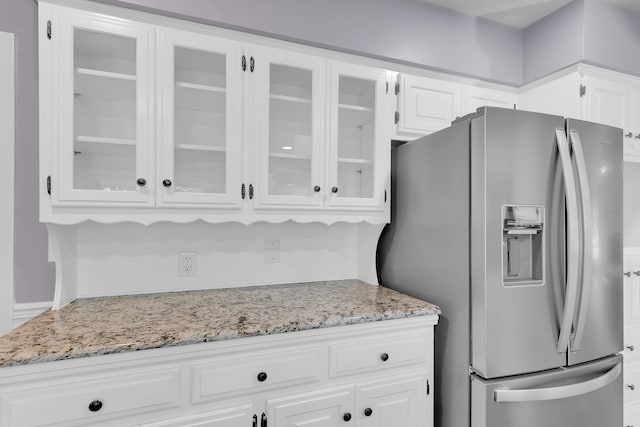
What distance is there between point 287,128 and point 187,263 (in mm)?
900

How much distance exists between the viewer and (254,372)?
1244mm

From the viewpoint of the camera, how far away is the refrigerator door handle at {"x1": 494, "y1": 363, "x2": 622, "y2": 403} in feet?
4.32

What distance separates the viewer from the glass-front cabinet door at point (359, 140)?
1767 mm

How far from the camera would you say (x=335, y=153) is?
1.75 meters

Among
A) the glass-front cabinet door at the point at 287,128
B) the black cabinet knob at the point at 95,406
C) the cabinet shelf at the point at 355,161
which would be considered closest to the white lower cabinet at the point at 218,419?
the black cabinet knob at the point at 95,406

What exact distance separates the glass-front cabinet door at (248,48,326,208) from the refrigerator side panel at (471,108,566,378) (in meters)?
0.76

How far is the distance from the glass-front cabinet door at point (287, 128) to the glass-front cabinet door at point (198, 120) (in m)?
0.10

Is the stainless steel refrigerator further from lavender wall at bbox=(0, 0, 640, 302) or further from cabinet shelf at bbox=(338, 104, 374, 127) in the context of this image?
lavender wall at bbox=(0, 0, 640, 302)

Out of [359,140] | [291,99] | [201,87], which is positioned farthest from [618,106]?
[201,87]

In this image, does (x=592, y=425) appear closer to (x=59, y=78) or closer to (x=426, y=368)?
(x=426, y=368)

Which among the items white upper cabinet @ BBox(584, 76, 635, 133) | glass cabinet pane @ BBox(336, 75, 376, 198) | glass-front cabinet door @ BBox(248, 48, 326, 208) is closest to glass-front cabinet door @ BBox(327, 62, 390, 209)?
glass cabinet pane @ BBox(336, 75, 376, 198)

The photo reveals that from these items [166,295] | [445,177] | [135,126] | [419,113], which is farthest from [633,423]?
[135,126]

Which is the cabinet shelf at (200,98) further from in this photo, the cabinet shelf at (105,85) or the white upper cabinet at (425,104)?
the white upper cabinet at (425,104)

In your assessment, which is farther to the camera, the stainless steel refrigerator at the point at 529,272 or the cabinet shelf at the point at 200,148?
the cabinet shelf at the point at 200,148
